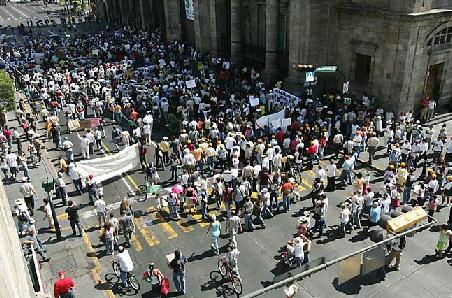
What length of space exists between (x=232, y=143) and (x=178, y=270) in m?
10.3

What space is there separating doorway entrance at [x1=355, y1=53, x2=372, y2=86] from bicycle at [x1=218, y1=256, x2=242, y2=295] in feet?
64.0

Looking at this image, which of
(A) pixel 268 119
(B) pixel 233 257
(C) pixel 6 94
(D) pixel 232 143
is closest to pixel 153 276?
A: (B) pixel 233 257

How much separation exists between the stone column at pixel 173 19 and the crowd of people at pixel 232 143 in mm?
10566

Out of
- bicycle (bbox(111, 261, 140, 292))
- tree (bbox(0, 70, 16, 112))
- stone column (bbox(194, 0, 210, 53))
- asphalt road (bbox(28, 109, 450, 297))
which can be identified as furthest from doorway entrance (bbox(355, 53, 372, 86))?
→ tree (bbox(0, 70, 16, 112))

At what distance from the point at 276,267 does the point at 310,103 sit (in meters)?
15.1

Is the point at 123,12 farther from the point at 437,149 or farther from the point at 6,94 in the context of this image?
the point at 437,149

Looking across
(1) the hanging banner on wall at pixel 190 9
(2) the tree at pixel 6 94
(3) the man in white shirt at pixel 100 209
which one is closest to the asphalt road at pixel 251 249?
(3) the man in white shirt at pixel 100 209

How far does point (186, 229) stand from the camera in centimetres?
1844

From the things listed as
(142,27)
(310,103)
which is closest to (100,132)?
(310,103)

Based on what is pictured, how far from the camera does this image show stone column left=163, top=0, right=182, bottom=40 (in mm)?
51469

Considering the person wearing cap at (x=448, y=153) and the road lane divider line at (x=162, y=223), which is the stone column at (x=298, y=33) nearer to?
the person wearing cap at (x=448, y=153)

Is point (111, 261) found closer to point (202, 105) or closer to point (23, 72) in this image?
point (202, 105)

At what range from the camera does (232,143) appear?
77.3 ft

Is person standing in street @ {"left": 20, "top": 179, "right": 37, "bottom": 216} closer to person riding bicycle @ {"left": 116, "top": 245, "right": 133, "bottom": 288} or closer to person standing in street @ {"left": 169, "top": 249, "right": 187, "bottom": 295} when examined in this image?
person riding bicycle @ {"left": 116, "top": 245, "right": 133, "bottom": 288}
